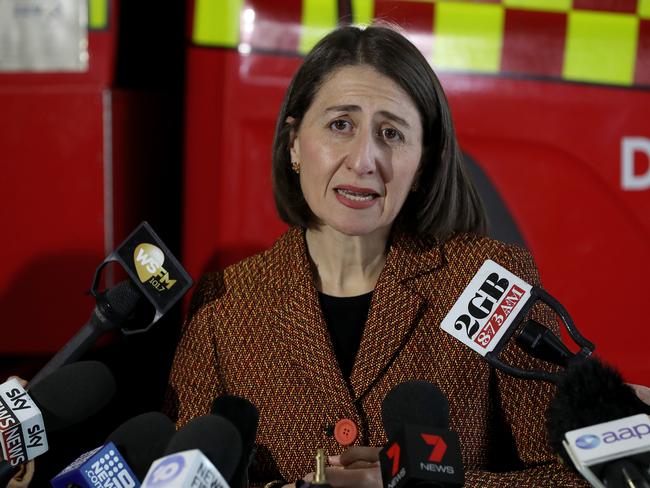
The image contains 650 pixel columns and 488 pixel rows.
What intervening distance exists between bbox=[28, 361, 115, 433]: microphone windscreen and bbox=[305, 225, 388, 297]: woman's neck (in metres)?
0.52

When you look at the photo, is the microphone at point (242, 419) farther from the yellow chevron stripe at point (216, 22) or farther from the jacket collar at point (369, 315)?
the yellow chevron stripe at point (216, 22)

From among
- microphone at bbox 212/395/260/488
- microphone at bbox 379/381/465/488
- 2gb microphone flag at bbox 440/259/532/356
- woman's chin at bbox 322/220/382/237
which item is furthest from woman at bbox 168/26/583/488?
microphone at bbox 379/381/465/488

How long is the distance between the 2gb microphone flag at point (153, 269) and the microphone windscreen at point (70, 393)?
12 centimetres

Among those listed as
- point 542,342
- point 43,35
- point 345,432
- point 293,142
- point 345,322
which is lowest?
point 345,432

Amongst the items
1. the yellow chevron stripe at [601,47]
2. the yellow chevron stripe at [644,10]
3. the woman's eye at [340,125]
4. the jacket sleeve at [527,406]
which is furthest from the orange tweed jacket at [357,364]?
the yellow chevron stripe at [644,10]

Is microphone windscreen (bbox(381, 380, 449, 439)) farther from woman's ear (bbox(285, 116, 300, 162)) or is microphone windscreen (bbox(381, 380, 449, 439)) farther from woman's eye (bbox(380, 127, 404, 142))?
woman's ear (bbox(285, 116, 300, 162))

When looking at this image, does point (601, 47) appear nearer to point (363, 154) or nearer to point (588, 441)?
point (363, 154)

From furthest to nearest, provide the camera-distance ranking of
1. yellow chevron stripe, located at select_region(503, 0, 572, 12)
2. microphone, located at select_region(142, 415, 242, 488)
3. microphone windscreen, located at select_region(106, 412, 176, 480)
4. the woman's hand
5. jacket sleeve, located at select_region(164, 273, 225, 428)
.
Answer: yellow chevron stripe, located at select_region(503, 0, 572, 12) < jacket sleeve, located at select_region(164, 273, 225, 428) < the woman's hand < microphone windscreen, located at select_region(106, 412, 176, 480) < microphone, located at select_region(142, 415, 242, 488)

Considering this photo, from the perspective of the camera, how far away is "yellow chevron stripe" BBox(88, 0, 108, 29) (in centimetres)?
179

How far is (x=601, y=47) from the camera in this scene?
1751 millimetres

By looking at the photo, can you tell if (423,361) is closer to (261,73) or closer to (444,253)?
(444,253)

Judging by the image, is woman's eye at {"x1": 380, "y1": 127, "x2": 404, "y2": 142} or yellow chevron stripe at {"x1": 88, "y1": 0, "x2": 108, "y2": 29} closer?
woman's eye at {"x1": 380, "y1": 127, "x2": 404, "y2": 142}

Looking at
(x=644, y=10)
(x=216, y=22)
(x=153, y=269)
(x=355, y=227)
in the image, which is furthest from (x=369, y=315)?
(x=644, y=10)

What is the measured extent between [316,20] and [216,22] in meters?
0.20
